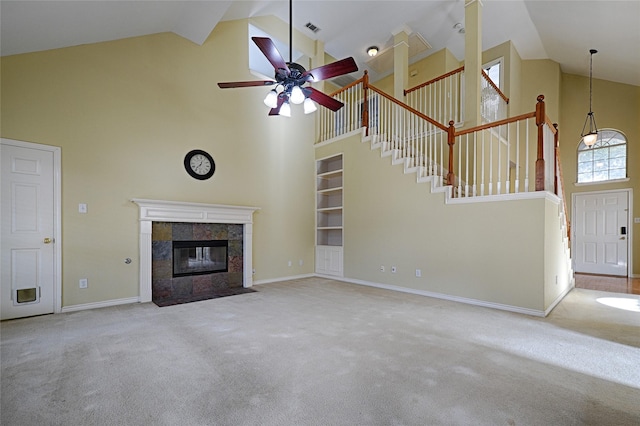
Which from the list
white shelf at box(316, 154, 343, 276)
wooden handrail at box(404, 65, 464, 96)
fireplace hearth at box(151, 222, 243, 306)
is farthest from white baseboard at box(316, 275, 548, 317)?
wooden handrail at box(404, 65, 464, 96)

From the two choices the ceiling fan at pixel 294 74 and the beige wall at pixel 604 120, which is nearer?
the ceiling fan at pixel 294 74

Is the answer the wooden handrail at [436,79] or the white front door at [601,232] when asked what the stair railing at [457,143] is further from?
the white front door at [601,232]

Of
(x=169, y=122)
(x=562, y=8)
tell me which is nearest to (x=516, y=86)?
(x=562, y=8)

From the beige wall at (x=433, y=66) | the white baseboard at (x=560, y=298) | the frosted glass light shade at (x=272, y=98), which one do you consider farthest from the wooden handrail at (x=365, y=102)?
the white baseboard at (x=560, y=298)

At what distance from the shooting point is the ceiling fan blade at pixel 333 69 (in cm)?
288

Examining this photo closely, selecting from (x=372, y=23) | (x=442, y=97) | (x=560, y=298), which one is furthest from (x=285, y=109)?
(x=560, y=298)

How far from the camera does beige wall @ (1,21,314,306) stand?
3596 mm

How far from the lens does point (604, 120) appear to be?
271 inches

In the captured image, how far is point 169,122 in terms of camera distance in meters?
4.52

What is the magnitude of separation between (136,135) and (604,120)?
9.98 m

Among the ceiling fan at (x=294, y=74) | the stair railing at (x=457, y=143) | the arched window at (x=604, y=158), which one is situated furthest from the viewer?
the arched window at (x=604, y=158)

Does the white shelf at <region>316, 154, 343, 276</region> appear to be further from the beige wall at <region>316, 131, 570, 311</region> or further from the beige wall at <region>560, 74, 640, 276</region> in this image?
the beige wall at <region>560, 74, 640, 276</region>

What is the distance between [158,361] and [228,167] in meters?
3.58

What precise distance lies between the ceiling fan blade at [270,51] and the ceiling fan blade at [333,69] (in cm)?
26
